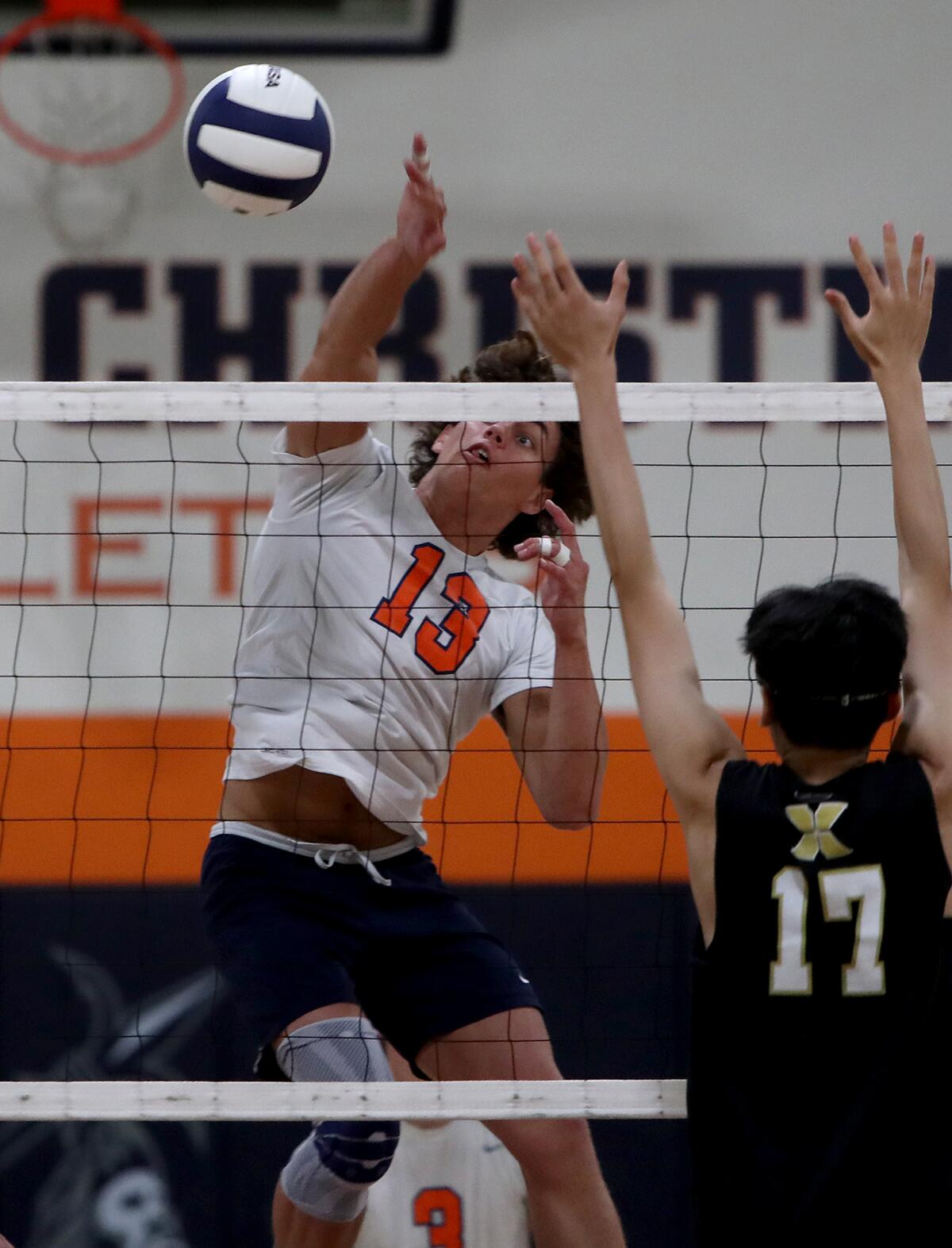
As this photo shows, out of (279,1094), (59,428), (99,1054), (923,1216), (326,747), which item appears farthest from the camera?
(59,428)

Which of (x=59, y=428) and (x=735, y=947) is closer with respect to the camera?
(x=735, y=947)

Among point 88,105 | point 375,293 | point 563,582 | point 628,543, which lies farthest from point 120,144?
point 628,543

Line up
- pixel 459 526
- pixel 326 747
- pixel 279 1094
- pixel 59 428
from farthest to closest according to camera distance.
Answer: pixel 59 428 → pixel 459 526 → pixel 326 747 → pixel 279 1094

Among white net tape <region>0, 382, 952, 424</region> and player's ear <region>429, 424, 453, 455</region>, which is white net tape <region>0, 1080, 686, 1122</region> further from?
player's ear <region>429, 424, 453, 455</region>

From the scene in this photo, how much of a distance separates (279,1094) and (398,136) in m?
4.35

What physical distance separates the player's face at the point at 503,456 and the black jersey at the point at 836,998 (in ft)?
5.24

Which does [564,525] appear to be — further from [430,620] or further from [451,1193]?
[451,1193]

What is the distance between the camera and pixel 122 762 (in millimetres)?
6074

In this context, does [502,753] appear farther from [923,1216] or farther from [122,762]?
[923,1216]

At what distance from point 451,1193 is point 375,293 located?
3.03 meters

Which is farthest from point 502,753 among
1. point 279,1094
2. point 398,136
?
point 279,1094

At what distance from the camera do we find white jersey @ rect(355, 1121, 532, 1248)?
4969 millimetres

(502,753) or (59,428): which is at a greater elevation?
(59,428)

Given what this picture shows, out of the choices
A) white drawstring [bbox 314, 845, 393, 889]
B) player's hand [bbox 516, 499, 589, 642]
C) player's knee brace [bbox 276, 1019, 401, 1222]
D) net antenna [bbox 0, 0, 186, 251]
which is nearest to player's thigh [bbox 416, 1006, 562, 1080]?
player's knee brace [bbox 276, 1019, 401, 1222]
